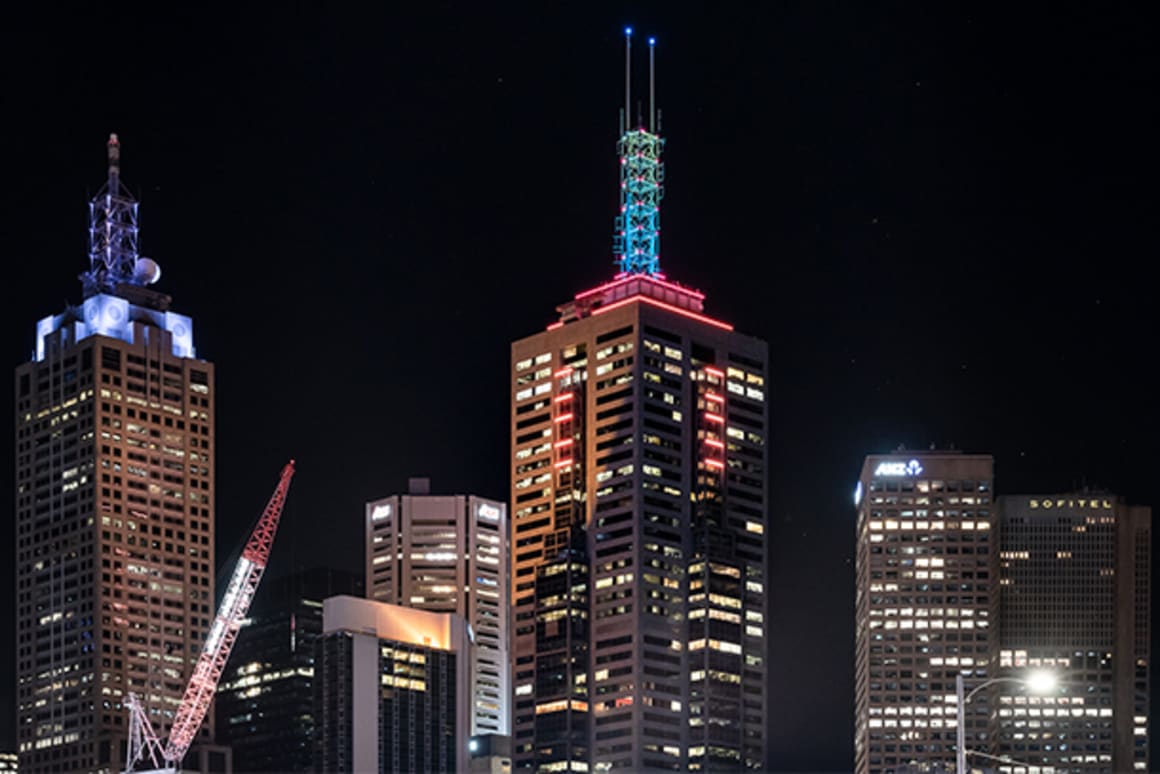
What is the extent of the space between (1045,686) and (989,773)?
2773 inches

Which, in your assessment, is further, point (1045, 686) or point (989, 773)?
point (989, 773)

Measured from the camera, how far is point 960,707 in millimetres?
71750

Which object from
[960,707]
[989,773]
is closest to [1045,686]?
[960,707]

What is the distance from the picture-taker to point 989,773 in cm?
13925

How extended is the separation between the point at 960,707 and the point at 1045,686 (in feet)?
8.40

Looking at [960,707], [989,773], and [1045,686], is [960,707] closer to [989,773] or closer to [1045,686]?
[1045,686]

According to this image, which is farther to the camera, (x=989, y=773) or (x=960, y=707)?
(x=989, y=773)

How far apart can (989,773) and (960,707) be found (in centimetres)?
6955

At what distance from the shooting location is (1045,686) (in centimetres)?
7062
